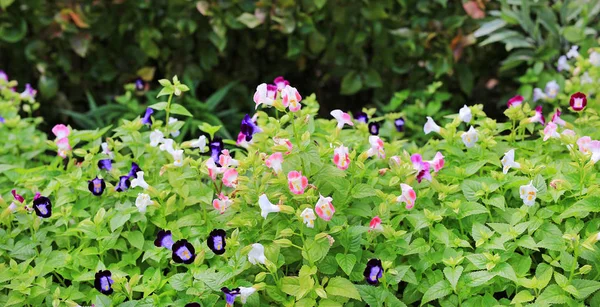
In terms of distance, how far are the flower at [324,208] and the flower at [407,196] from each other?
21 centimetres

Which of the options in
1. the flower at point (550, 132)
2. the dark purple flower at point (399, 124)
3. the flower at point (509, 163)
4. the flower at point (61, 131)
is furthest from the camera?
the dark purple flower at point (399, 124)

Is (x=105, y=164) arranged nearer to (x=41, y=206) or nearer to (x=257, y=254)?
(x=41, y=206)

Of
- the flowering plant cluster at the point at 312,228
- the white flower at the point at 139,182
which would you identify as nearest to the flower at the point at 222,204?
the flowering plant cluster at the point at 312,228

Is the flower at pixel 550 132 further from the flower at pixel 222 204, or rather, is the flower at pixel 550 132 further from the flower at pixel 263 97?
the flower at pixel 222 204

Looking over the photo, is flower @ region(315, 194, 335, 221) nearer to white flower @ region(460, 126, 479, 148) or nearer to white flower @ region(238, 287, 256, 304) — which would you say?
white flower @ region(238, 287, 256, 304)

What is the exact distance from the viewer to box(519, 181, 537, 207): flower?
1771 millimetres

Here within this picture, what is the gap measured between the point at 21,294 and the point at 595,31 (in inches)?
102

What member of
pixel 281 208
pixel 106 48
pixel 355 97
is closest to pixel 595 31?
pixel 355 97

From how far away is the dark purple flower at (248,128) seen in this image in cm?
199

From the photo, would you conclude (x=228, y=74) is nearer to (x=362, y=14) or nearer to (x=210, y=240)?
(x=362, y=14)

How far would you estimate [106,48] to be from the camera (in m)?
3.83

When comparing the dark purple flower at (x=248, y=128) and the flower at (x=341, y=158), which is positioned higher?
the flower at (x=341, y=158)

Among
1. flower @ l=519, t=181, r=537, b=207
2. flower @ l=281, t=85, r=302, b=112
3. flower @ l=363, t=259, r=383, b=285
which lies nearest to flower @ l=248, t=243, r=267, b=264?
flower @ l=363, t=259, r=383, b=285

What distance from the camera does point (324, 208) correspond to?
1719 millimetres
